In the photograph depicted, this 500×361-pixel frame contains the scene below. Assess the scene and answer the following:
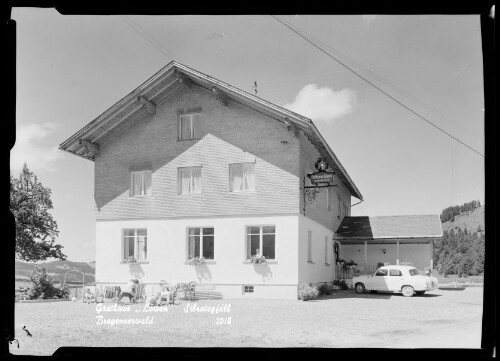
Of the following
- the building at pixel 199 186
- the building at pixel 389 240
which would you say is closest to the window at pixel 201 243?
the building at pixel 199 186

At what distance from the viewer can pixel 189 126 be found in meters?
15.6

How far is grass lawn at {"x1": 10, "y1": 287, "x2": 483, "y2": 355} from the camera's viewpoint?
8.91 meters

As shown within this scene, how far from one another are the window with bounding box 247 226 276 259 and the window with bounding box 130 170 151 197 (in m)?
3.28

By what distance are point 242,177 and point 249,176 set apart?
21 cm

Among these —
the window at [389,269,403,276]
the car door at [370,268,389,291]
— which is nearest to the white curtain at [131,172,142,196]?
the car door at [370,268,389,291]

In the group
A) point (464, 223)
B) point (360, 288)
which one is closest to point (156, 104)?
point (360, 288)

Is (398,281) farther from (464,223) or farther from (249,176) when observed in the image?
(249,176)

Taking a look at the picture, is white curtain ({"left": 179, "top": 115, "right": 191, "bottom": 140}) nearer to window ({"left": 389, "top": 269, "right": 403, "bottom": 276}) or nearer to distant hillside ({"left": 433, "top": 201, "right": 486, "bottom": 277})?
window ({"left": 389, "top": 269, "right": 403, "bottom": 276})

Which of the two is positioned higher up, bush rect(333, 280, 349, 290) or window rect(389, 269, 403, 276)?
window rect(389, 269, 403, 276)

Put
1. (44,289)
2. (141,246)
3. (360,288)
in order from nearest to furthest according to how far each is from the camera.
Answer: (44,289), (141,246), (360,288)

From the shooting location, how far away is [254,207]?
15.1 metres

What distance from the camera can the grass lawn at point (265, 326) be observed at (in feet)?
29.2
